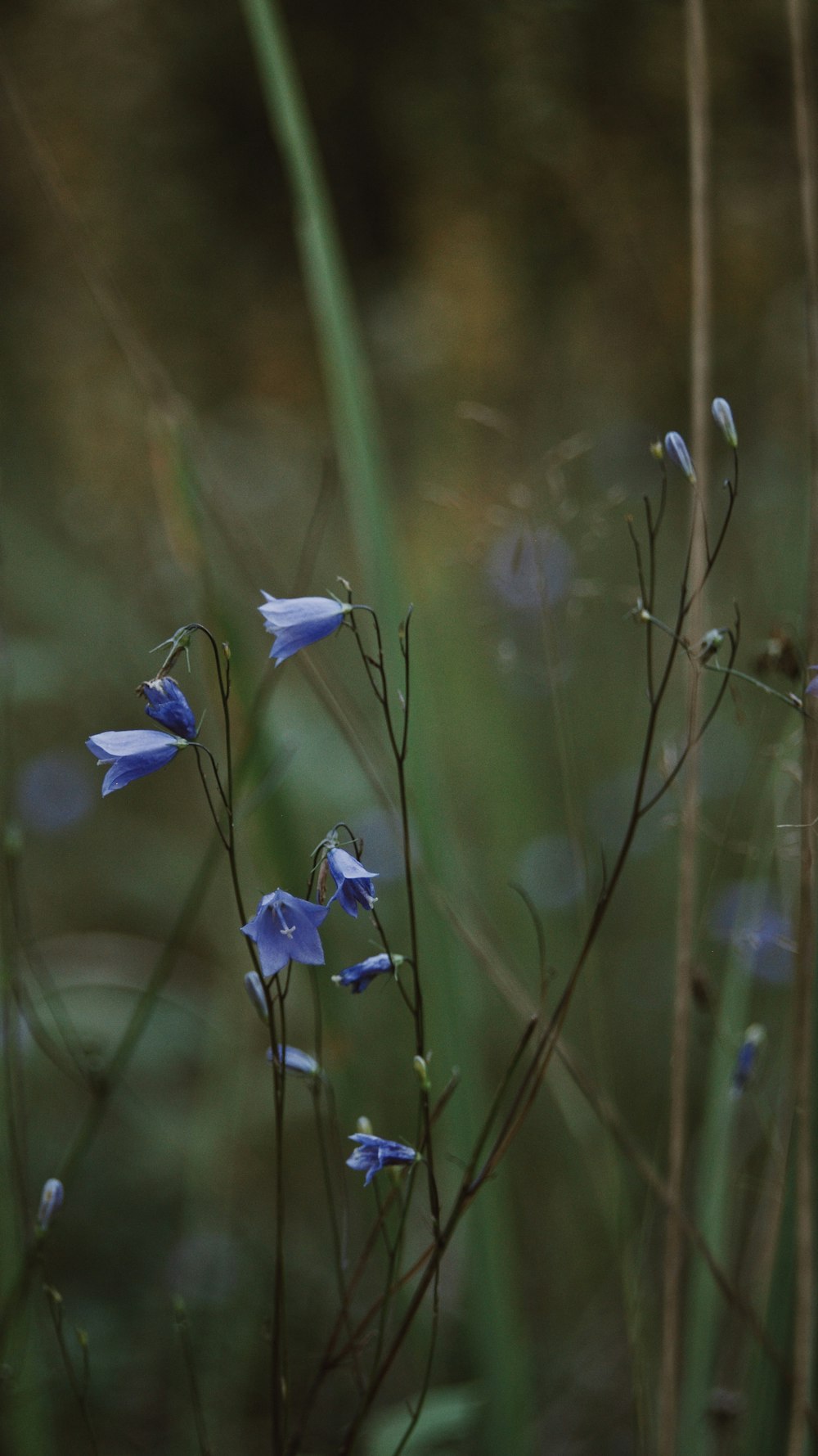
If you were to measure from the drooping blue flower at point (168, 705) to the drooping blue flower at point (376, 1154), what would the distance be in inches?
7.6

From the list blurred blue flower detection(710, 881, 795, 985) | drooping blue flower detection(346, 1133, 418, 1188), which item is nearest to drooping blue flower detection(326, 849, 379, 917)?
drooping blue flower detection(346, 1133, 418, 1188)

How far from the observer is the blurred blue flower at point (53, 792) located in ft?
6.22

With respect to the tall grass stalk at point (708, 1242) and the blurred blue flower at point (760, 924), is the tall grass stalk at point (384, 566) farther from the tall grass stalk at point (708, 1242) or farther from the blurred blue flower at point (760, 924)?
the blurred blue flower at point (760, 924)

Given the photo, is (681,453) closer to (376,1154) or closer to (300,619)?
(300,619)

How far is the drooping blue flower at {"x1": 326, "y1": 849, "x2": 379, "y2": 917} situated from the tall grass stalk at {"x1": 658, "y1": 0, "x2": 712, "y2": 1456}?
24 centimetres

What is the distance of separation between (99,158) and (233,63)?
41cm

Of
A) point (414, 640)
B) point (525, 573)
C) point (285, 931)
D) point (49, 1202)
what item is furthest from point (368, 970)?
point (525, 573)

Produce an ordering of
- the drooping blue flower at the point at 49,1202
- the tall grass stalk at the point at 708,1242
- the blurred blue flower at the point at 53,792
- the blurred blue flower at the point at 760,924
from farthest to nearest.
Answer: the blurred blue flower at the point at 53,792 < the blurred blue flower at the point at 760,924 < the tall grass stalk at the point at 708,1242 < the drooping blue flower at the point at 49,1202

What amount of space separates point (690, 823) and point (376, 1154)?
283 millimetres

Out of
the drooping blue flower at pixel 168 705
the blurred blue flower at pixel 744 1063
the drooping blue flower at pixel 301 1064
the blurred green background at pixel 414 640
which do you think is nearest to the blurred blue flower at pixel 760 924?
the blurred green background at pixel 414 640

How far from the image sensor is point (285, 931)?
45cm

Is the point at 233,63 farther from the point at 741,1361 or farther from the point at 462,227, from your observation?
the point at 741,1361

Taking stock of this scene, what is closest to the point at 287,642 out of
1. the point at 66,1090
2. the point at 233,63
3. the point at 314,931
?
the point at 314,931

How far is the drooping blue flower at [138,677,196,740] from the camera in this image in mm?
456
